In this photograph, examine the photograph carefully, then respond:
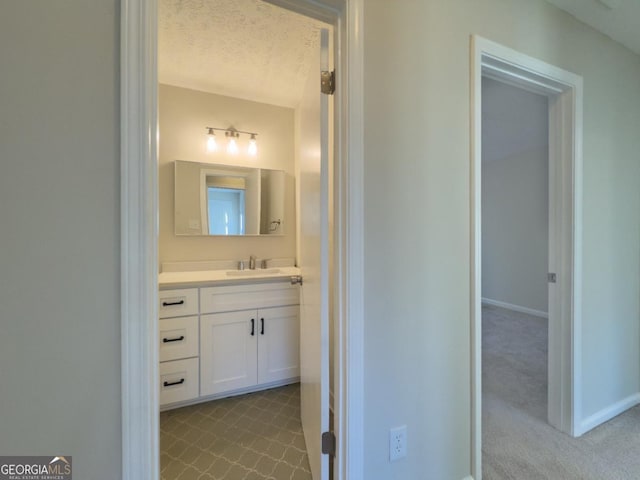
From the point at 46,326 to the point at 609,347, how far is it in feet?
9.46

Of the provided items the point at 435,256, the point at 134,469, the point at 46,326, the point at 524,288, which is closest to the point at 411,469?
the point at 435,256

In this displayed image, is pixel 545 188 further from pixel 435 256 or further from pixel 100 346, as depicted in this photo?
pixel 100 346

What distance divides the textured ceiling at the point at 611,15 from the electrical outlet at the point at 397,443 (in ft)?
7.64

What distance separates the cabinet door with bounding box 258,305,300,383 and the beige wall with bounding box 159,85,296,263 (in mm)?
674

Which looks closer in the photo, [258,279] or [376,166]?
[376,166]

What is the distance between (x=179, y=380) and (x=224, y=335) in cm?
40

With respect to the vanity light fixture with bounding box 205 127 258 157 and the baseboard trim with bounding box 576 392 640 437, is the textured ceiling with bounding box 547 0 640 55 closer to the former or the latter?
the vanity light fixture with bounding box 205 127 258 157

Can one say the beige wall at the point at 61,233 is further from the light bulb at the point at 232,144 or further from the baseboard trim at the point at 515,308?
the baseboard trim at the point at 515,308

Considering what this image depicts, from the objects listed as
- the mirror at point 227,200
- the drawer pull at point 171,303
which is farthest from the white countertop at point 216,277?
the mirror at point 227,200


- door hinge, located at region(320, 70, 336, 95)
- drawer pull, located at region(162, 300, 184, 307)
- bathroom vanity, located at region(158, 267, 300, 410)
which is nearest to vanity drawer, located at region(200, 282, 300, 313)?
bathroom vanity, located at region(158, 267, 300, 410)

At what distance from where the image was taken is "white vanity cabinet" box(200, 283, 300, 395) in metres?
1.88

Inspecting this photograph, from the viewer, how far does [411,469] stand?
1.08 metres

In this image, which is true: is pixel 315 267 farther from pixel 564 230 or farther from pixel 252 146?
pixel 252 146

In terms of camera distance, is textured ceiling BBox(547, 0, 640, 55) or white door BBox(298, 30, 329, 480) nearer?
white door BBox(298, 30, 329, 480)
